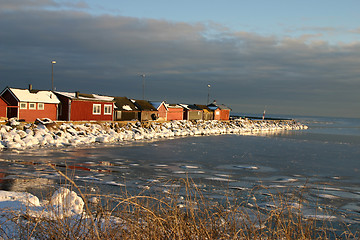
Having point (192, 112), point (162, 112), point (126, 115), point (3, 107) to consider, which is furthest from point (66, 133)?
point (192, 112)

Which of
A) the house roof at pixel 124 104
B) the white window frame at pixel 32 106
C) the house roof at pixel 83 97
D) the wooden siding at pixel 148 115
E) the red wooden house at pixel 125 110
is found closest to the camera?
the white window frame at pixel 32 106

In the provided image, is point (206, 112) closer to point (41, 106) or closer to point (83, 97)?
point (83, 97)

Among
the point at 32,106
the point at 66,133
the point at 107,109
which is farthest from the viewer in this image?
the point at 107,109

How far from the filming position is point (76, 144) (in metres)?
24.1

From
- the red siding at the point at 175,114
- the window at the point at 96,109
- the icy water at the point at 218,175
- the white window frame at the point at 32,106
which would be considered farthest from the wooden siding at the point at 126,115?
the icy water at the point at 218,175

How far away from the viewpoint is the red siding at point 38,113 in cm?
3220

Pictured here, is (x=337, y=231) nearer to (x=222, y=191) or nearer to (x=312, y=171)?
(x=222, y=191)

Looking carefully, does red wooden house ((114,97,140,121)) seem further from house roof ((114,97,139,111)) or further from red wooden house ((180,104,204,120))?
red wooden house ((180,104,204,120))

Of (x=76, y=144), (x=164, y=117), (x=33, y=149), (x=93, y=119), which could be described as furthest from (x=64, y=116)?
(x=164, y=117)

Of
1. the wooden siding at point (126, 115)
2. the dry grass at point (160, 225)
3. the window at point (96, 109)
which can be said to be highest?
the window at point (96, 109)

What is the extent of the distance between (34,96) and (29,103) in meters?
1.20

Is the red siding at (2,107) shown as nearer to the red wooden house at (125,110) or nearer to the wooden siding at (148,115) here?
the red wooden house at (125,110)

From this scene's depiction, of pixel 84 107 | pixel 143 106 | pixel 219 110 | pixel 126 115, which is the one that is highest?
pixel 219 110

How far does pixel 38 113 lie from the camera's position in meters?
33.7
